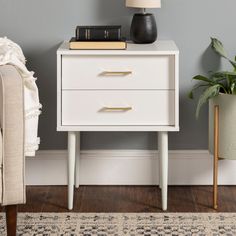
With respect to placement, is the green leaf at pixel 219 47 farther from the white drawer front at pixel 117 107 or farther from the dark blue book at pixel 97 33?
the dark blue book at pixel 97 33

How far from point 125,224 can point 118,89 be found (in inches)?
22.2

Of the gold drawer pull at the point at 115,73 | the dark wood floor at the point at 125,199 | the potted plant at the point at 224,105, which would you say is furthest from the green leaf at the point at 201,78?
the dark wood floor at the point at 125,199

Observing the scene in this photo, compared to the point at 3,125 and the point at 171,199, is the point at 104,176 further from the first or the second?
the point at 3,125

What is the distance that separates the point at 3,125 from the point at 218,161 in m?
1.22

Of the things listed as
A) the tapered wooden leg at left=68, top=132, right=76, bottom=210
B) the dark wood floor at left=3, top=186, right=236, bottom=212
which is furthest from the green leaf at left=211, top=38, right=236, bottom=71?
the tapered wooden leg at left=68, top=132, right=76, bottom=210

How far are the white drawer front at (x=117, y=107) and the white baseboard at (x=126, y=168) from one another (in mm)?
418

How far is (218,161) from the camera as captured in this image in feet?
11.4

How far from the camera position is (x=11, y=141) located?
2.70 metres

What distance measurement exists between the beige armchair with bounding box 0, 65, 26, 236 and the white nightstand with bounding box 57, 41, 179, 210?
371 mm

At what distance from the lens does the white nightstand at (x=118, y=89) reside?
3.05 metres

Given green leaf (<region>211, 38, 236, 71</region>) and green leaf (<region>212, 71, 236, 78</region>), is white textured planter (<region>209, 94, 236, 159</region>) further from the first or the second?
green leaf (<region>211, 38, 236, 71</region>)

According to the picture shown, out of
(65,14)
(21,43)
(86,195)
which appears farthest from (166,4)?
(86,195)

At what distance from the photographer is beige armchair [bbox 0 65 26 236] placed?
267cm

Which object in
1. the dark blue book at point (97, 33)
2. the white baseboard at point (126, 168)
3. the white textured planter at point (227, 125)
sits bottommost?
the white baseboard at point (126, 168)
